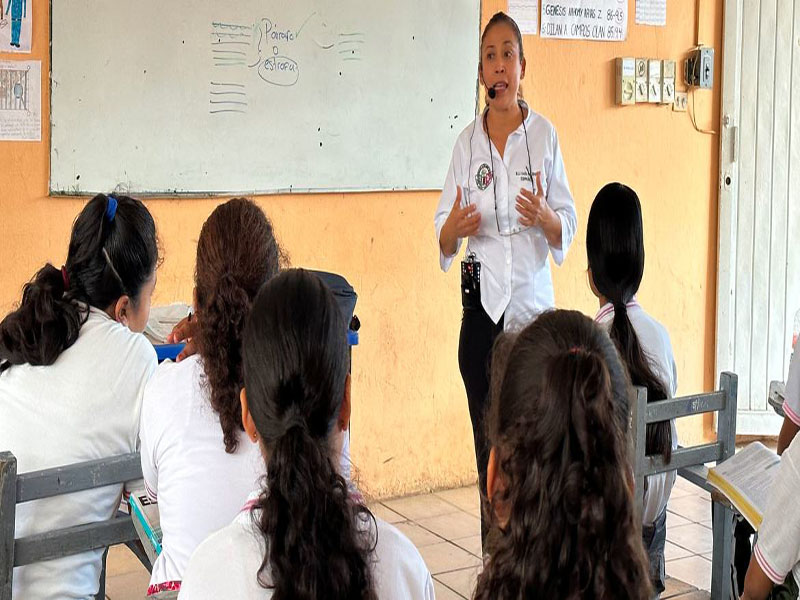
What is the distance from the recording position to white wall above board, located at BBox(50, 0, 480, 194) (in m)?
3.40

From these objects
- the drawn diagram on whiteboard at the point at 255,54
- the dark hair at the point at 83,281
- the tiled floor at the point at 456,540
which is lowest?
the tiled floor at the point at 456,540

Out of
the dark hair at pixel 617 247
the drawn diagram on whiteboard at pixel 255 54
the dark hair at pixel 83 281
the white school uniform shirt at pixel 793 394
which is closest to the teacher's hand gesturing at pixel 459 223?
the dark hair at pixel 617 247

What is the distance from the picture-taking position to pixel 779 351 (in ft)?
16.5

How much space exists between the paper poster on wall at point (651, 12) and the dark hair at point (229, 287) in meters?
2.99

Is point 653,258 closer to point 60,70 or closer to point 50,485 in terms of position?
point 60,70

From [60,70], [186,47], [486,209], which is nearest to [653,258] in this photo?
[486,209]

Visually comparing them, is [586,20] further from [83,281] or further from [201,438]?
[201,438]

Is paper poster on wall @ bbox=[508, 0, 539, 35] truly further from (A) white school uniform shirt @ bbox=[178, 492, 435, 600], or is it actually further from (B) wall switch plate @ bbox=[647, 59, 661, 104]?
(A) white school uniform shirt @ bbox=[178, 492, 435, 600]

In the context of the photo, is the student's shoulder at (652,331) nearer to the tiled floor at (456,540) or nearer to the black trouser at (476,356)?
the black trouser at (476,356)

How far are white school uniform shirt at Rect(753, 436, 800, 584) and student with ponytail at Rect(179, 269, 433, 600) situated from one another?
0.66 metres

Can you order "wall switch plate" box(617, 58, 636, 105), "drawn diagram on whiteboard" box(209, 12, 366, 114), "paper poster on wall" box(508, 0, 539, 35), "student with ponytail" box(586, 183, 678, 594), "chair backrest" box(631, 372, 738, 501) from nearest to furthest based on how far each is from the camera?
"chair backrest" box(631, 372, 738, 501)
"student with ponytail" box(586, 183, 678, 594)
"drawn diagram on whiteboard" box(209, 12, 366, 114)
"paper poster on wall" box(508, 0, 539, 35)
"wall switch plate" box(617, 58, 636, 105)

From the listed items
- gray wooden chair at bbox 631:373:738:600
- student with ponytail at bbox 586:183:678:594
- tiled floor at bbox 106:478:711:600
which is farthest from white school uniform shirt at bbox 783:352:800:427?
tiled floor at bbox 106:478:711:600

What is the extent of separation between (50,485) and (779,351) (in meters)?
4.00

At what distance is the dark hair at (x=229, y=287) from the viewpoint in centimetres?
179
